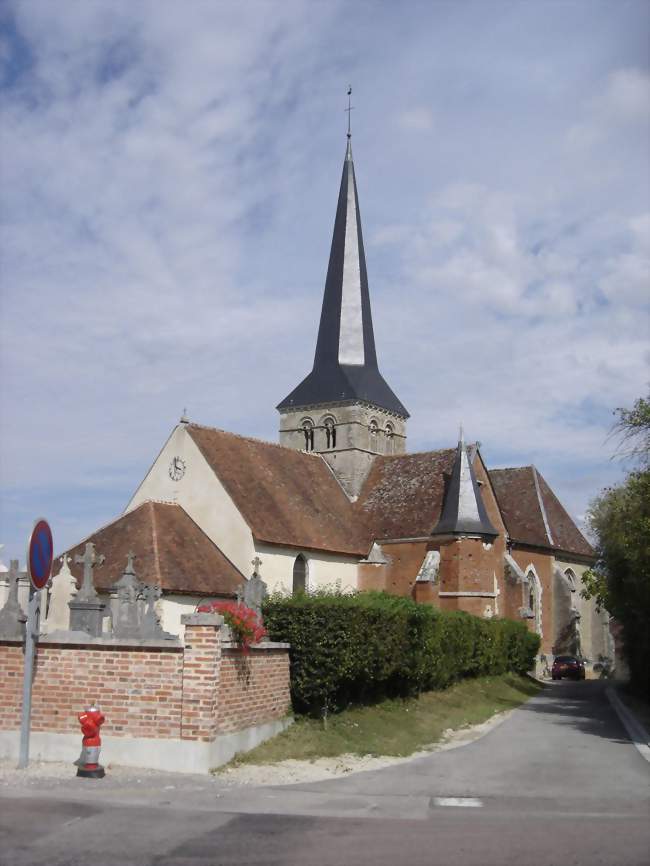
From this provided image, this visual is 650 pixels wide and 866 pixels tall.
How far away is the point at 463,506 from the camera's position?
114 feet

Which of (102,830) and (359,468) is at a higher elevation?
(359,468)

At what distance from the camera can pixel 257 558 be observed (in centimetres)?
2905

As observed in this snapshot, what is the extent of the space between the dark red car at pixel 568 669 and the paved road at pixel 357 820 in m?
28.6

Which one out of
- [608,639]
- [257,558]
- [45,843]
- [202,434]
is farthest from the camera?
[608,639]

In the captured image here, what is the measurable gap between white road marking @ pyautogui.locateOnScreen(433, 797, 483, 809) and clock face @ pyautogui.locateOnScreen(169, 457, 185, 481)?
22327 mm

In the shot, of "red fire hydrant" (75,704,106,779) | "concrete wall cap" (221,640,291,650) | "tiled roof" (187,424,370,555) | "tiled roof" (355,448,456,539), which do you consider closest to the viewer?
"red fire hydrant" (75,704,106,779)

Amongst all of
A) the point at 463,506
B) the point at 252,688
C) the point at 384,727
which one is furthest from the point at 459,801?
the point at 463,506

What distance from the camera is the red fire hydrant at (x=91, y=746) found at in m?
9.98

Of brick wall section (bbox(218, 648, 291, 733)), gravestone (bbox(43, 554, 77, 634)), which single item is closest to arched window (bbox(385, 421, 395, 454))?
gravestone (bbox(43, 554, 77, 634))

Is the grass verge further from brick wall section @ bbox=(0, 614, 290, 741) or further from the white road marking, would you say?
the white road marking

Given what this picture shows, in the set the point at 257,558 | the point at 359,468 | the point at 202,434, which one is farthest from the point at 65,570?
the point at 359,468

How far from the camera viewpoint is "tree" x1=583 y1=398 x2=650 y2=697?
16047 millimetres

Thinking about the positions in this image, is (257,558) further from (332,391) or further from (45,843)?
(45,843)

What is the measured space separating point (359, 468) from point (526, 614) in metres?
9.14
